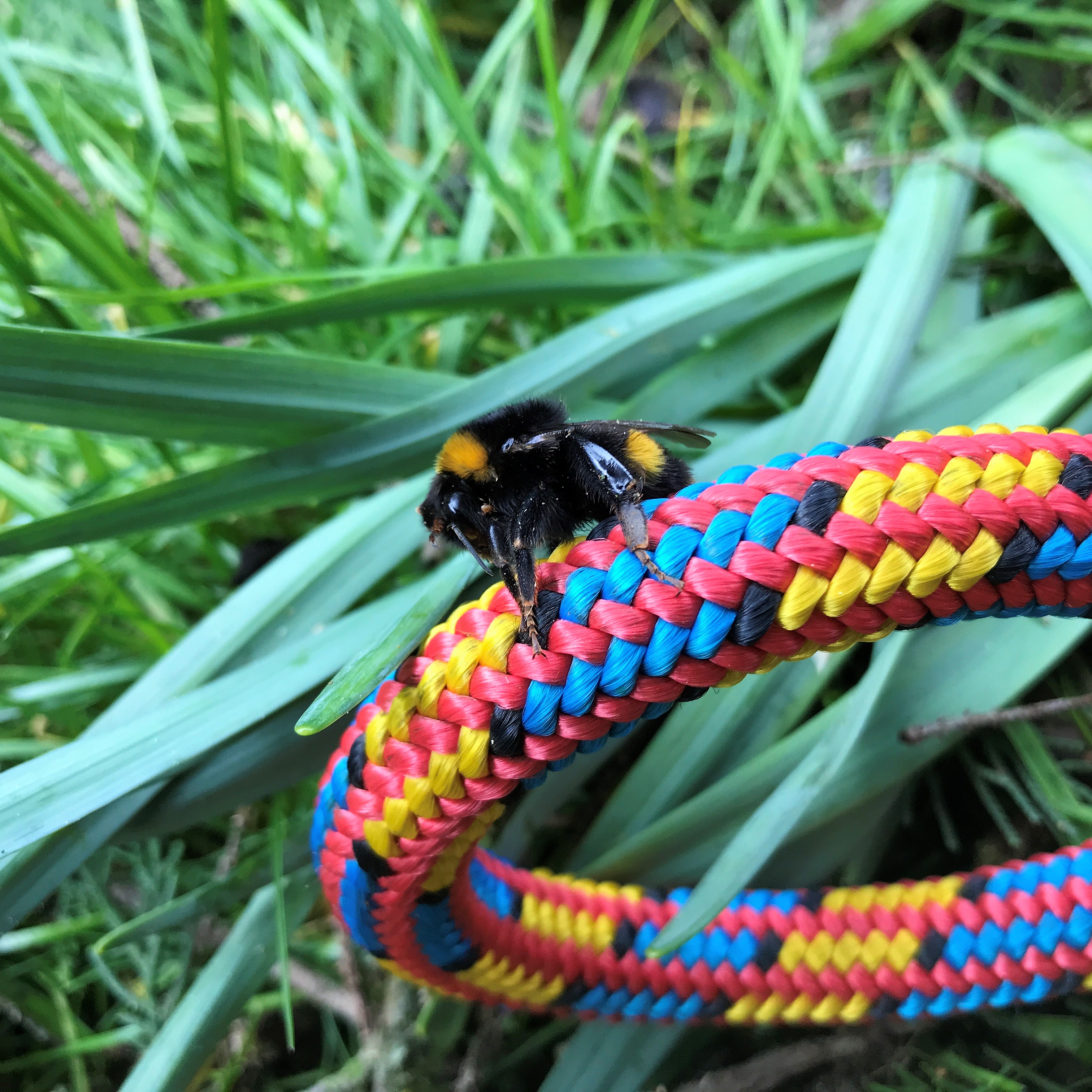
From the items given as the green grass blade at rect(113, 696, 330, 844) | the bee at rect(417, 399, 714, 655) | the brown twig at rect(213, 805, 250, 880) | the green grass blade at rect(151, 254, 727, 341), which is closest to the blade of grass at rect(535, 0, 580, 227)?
the green grass blade at rect(151, 254, 727, 341)

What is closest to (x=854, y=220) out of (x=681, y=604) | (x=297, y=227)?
(x=297, y=227)

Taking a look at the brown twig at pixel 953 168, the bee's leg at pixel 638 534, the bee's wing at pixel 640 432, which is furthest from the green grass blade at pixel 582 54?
the bee's leg at pixel 638 534

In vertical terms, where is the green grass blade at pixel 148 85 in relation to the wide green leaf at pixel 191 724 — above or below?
above

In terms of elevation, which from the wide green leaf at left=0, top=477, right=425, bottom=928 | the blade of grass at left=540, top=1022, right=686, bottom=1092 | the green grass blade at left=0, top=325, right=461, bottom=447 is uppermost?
the green grass blade at left=0, top=325, right=461, bottom=447

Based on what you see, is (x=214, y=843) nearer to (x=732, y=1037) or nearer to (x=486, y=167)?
(x=732, y=1037)

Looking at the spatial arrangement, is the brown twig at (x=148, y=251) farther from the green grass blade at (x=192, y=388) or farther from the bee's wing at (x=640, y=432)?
the bee's wing at (x=640, y=432)

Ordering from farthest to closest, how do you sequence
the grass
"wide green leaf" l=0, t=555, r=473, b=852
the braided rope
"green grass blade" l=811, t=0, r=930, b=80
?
"green grass blade" l=811, t=0, r=930, b=80 < the grass < "wide green leaf" l=0, t=555, r=473, b=852 < the braided rope

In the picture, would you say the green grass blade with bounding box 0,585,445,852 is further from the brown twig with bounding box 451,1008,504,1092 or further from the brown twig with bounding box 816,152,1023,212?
the brown twig with bounding box 816,152,1023,212
